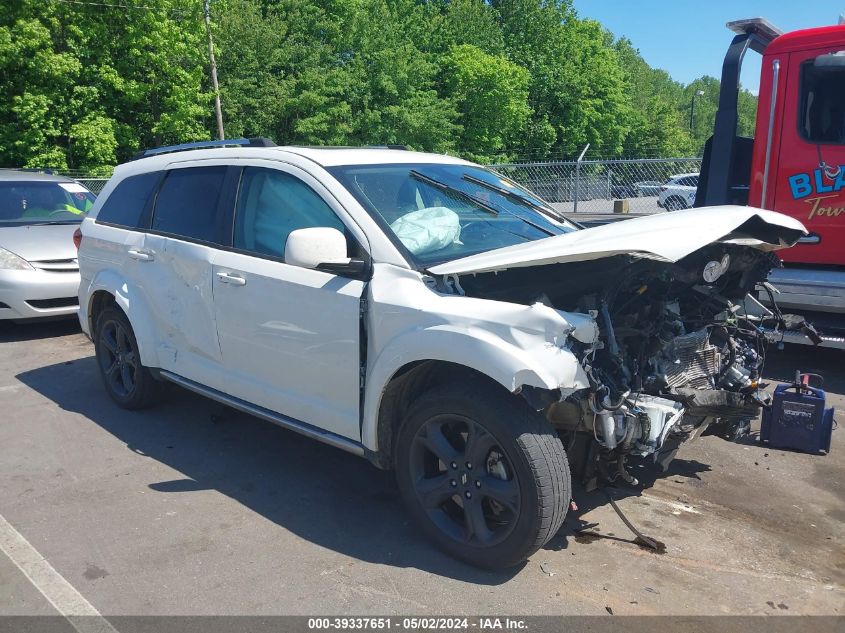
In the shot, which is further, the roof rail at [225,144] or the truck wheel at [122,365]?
the truck wheel at [122,365]

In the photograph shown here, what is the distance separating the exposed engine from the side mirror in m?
0.60

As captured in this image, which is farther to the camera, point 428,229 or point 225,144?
point 225,144

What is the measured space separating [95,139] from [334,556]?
24.0 meters

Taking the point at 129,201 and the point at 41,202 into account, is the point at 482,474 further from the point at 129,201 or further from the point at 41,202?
the point at 41,202

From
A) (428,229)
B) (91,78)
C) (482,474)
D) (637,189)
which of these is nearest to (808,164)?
(428,229)

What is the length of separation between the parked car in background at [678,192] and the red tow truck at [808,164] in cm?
285

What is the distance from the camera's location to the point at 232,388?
4391 millimetres

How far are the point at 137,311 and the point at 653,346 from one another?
345 cm

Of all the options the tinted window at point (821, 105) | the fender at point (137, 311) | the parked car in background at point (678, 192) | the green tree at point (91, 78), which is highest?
the green tree at point (91, 78)

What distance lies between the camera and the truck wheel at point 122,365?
17.4 ft

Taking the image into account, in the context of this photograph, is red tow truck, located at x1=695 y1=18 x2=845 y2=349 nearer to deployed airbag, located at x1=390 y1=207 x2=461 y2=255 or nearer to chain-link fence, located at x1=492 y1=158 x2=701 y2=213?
deployed airbag, located at x1=390 y1=207 x2=461 y2=255

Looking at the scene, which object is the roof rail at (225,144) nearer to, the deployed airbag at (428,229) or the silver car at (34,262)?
the deployed airbag at (428,229)

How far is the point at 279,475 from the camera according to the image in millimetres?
4426

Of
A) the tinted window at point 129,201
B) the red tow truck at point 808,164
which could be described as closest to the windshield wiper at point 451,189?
the tinted window at point 129,201
